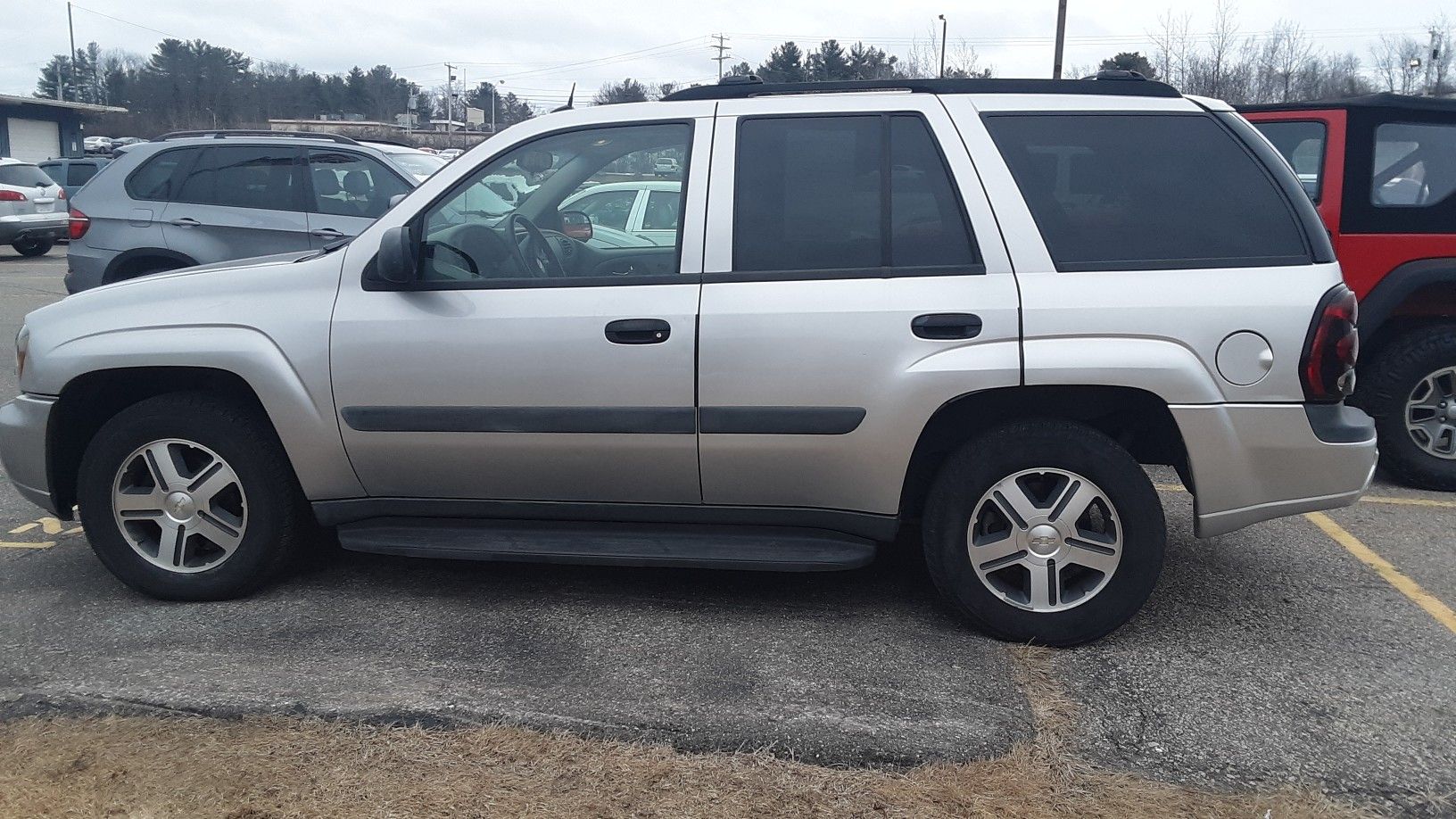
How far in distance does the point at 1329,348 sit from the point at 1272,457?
14.7 inches

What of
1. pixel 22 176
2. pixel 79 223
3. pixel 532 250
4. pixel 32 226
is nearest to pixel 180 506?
pixel 532 250

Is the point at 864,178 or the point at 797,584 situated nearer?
the point at 864,178

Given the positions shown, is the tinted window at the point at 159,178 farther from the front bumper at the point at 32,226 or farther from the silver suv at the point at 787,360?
the front bumper at the point at 32,226

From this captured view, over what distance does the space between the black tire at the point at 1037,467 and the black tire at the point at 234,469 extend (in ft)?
7.53

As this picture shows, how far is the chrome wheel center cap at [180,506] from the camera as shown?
4.28 m

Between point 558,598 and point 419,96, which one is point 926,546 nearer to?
point 558,598

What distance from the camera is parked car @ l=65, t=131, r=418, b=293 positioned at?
8.73 metres

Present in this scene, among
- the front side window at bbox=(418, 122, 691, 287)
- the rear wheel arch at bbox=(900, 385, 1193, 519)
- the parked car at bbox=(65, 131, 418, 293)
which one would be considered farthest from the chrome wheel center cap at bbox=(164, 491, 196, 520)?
the parked car at bbox=(65, 131, 418, 293)

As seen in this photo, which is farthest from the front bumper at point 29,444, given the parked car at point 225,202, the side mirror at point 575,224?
the parked car at point 225,202

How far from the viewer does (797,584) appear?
4.60 m

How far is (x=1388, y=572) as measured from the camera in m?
4.79

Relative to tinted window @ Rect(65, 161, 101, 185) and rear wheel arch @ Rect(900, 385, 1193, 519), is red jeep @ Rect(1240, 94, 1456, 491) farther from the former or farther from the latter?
tinted window @ Rect(65, 161, 101, 185)

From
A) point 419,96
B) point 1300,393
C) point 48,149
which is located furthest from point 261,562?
point 419,96

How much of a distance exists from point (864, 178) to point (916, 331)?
22.6 inches
